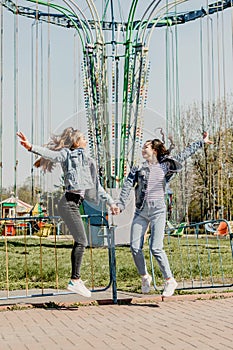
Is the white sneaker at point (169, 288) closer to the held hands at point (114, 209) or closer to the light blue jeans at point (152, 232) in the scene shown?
the light blue jeans at point (152, 232)

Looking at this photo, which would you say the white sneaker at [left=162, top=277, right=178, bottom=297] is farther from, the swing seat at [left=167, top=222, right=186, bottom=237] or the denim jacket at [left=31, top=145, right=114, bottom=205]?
the denim jacket at [left=31, top=145, right=114, bottom=205]

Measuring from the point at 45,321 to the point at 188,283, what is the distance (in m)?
3.07

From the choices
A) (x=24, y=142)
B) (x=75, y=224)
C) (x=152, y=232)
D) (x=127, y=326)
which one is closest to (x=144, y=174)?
(x=152, y=232)

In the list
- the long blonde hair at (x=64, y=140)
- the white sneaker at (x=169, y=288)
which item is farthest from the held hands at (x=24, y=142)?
the white sneaker at (x=169, y=288)

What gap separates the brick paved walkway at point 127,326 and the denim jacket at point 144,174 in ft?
3.43

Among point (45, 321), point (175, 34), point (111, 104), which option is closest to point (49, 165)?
point (45, 321)

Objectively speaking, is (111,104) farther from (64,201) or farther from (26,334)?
(26,334)

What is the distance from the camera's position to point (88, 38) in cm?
1466

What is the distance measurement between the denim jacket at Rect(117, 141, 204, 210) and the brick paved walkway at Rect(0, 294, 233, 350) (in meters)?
1.05

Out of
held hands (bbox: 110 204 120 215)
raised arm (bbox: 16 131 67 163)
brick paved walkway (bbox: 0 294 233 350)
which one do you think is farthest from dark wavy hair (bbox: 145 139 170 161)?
brick paved walkway (bbox: 0 294 233 350)

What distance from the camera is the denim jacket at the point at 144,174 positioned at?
632cm

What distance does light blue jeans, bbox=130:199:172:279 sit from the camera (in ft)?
20.3

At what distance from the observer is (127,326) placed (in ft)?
17.0

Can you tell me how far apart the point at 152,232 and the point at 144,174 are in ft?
1.90
